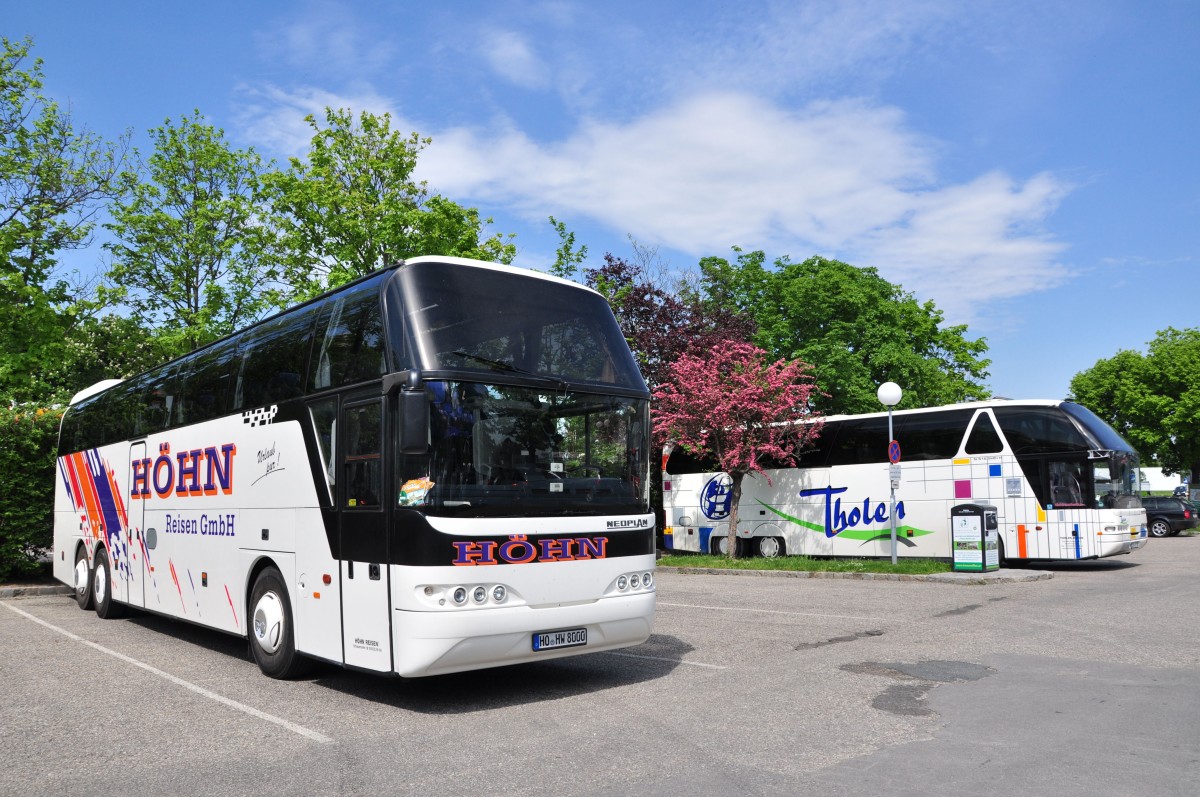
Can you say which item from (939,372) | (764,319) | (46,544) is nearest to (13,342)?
(46,544)

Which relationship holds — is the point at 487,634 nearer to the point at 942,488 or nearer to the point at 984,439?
the point at 984,439

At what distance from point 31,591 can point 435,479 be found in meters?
13.7

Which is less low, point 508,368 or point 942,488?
point 508,368

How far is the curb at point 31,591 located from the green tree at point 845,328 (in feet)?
89.1

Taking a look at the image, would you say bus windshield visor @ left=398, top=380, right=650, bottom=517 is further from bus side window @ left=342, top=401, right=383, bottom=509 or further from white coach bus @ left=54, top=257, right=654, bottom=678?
bus side window @ left=342, top=401, right=383, bottom=509

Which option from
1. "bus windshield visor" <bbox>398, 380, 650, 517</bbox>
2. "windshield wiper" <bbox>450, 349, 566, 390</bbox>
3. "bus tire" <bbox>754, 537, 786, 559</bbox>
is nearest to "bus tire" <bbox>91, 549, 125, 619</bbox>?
"bus windshield visor" <bbox>398, 380, 650, 517</bbox>

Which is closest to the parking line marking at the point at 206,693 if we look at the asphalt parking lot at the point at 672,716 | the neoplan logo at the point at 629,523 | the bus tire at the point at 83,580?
the asphalt parking lot at the point at 672,716

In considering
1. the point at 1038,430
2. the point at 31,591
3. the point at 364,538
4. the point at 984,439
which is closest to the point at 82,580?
the point at 31,591

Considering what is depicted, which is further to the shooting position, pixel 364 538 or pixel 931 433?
pixel 931 433

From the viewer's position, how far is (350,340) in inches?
317

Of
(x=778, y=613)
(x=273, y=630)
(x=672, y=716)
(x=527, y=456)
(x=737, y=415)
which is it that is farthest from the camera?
(x=737, y=415)

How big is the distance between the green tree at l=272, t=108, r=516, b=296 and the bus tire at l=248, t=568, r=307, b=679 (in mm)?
15878

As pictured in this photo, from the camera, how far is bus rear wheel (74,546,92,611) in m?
14.5

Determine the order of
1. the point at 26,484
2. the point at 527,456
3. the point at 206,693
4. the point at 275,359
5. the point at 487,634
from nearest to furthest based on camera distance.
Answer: the point at 487,634 → the point at 527,456 → the point at 206,693 → the point at 275,359 → the point at 26,484
